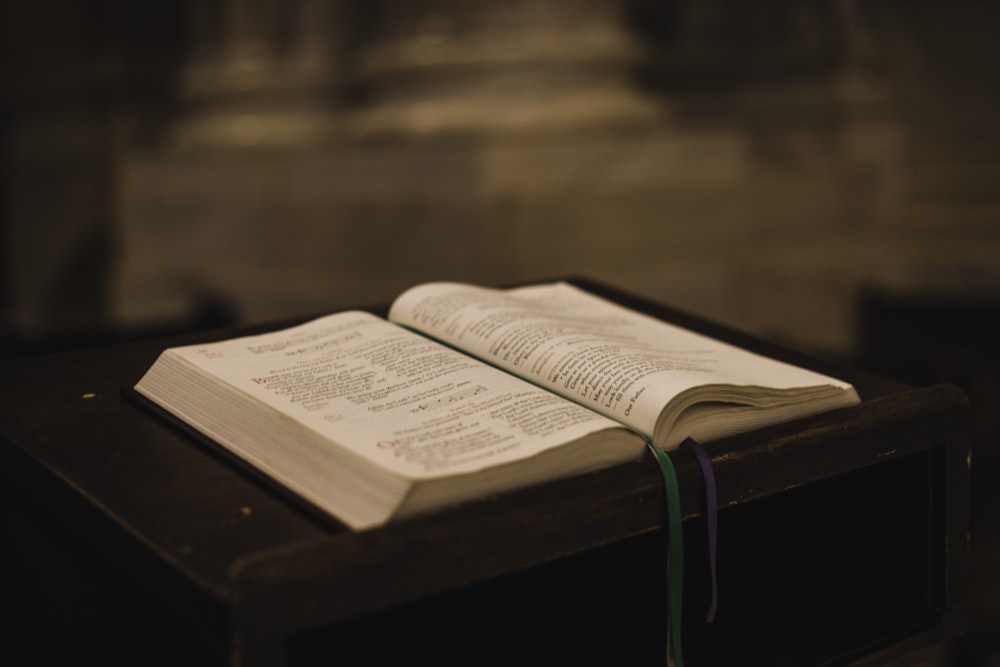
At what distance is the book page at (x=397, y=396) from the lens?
97 cm

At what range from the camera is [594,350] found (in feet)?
4.04

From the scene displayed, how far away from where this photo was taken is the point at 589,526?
98 cm

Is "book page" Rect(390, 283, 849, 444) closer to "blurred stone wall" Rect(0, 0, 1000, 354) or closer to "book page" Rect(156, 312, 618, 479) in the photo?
"book page" Rect(156, 312, 618, 479)

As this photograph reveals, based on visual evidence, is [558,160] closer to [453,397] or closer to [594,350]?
[594,350]

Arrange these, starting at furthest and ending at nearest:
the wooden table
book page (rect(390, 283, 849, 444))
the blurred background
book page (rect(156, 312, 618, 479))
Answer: the blurred background → book page (rect(390, 283, 849, 444)) → book page (rect(156, 312, 618, 479)) → the wooden table

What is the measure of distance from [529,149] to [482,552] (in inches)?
89.5

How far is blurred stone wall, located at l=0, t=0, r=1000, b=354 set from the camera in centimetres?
318

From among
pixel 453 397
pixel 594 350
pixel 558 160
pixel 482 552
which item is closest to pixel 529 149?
pixel 558 160

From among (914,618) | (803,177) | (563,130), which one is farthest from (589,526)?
(803,177)

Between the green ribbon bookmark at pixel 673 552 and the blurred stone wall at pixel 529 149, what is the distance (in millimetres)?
2088

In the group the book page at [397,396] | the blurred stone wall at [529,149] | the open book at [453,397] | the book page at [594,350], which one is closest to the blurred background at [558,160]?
the blurred stone wall at [529,149]

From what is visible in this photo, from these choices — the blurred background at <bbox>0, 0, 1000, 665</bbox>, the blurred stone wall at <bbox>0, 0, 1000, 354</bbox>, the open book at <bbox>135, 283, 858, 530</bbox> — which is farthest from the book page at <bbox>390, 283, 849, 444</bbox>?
the blurred stone wall at <bbox>0, 0, 1000, 354</bbox>

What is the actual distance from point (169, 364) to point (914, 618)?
0.90 meters

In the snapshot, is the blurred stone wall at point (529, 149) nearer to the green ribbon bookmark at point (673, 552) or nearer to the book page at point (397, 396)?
the book page at point (397, 396)
